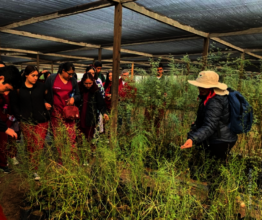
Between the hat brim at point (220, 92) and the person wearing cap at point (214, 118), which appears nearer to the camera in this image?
the person wearing cap at point (214, 118)

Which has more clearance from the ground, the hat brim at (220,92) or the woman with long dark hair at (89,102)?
the hat brim at (220,92)

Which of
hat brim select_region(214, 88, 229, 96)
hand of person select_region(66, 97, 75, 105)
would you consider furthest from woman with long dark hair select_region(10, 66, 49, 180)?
hat brim select_region(214, 88, 229, 96)

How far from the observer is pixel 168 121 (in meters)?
4.24

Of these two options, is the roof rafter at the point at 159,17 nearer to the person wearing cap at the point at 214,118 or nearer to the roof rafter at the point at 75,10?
the roof rafter at the point at 75,10

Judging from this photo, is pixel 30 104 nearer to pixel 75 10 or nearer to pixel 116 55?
pixel 116 55

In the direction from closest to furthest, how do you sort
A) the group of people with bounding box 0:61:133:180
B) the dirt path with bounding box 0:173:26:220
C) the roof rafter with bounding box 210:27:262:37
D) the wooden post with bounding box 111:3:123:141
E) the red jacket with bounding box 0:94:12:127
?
the dirt path with bounding box 0:173:26:220, the group of people with bounding box 0:61:133:180, the red jacket with bounding box 0:94:12:127, the wooden post with bounding box 111:3:123:141, the roof rafter with bounding box 210:27:262:37

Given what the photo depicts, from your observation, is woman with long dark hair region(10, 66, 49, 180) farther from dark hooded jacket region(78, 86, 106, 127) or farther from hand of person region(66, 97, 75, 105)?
dark hooded jacket region(78, 86, 106, 127)

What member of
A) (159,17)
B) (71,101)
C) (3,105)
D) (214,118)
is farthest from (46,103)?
(159,17)

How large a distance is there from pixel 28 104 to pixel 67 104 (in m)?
0.53

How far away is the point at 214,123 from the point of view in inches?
94.5

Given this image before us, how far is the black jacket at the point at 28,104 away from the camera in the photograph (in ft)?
10.2

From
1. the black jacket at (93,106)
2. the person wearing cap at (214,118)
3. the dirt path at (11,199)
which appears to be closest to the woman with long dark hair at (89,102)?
the black jacket at (93,106)

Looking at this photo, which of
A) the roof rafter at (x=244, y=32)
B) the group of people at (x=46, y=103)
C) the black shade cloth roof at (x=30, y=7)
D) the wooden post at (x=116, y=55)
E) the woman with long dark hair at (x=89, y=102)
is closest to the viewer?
the group of people at (x=46, y=103)

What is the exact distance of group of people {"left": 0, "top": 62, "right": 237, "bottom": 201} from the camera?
7.89ft
